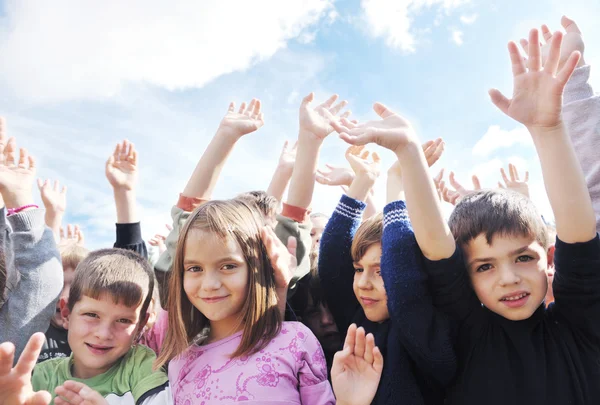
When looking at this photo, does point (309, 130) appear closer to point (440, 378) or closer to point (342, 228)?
point (342, 228)

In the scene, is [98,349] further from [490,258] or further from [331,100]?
[331,100]

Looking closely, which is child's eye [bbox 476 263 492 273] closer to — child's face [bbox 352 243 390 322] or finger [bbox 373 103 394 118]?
child's face [bbox 352 243 390 322]

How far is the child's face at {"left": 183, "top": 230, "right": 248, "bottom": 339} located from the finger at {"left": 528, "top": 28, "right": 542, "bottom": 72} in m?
1.43

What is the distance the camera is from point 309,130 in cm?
284

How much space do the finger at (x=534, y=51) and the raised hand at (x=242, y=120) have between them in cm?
189

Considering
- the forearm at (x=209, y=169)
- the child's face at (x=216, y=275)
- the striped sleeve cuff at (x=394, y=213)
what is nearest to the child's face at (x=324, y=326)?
the child's face at (x=216, y=275)

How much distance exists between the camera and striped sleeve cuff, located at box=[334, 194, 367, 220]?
2.33m

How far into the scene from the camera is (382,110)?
2014mm

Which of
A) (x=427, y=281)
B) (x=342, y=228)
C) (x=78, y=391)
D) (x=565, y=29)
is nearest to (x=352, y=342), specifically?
A: (x=427, y=281)

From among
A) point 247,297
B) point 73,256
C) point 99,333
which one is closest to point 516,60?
point 247,297

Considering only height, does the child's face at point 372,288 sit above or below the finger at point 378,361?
above

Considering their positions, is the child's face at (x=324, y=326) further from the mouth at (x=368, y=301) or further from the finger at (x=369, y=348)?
the finger at (x=369, y=348)

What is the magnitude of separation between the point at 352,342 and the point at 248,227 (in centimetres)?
76

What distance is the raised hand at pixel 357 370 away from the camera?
5.88 ft
